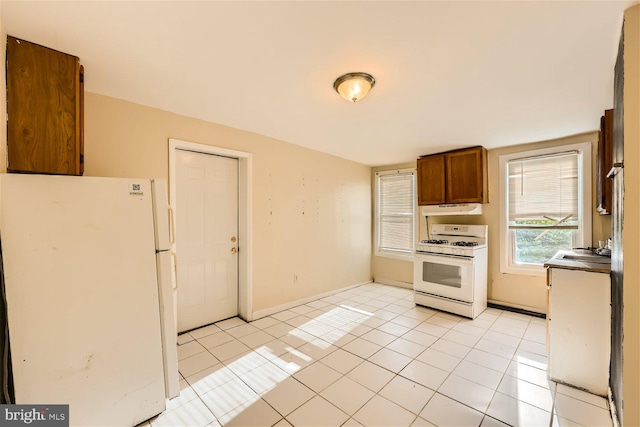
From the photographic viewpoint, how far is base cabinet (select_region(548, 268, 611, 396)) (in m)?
1.98

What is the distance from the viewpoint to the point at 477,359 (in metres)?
2.46

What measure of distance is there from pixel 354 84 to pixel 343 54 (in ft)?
0.94

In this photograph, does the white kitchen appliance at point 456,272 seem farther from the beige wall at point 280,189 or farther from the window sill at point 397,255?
the beige wall at point 280,189

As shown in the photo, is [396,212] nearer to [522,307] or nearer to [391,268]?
[391,268]

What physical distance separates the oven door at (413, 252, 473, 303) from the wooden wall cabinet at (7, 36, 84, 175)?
394 cm

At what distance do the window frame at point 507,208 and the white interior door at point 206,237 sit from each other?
12.4 ft

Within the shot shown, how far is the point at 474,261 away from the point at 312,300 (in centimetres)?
236

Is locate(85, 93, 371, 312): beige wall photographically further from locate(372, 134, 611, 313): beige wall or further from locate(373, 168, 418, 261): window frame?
locate(372, 134, 611, 313): beige wall

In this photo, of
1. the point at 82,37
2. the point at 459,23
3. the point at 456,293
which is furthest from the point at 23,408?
the point at 456,293

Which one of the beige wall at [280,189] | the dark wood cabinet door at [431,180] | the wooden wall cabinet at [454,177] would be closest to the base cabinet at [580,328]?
the wooden wall cabinet at [454,177]

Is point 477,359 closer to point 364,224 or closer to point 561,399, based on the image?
point 561,399

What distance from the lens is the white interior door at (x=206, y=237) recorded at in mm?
2918

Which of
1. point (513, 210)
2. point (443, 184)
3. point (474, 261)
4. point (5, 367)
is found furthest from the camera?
point (443, 184)

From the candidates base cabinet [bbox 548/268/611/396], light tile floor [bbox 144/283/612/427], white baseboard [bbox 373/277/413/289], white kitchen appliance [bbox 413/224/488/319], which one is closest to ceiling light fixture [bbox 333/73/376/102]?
base cabinet [bbox 548/268/611/396]
